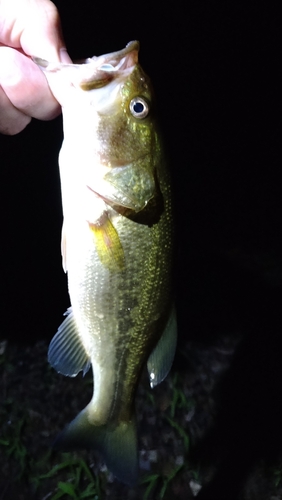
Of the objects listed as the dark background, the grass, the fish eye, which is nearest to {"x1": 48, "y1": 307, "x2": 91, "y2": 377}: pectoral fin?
the fish eye

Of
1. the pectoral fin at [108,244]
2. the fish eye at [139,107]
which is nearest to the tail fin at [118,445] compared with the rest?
the pectoral fin at [108,244]

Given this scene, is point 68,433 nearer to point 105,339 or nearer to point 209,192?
point 105,339

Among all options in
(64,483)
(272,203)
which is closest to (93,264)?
(64,483)

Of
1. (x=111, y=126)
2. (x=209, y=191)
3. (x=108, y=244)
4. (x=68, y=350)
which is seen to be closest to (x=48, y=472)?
(x=68, y=350)

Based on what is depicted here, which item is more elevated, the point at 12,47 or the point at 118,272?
the point at 12,47

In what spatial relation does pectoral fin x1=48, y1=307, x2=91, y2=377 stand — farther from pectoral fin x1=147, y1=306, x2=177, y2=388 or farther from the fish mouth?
the fish mouth

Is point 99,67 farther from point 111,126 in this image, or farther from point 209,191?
point 209,191

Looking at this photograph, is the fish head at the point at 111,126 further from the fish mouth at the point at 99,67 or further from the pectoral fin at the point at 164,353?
the pectoral fin at the point at 164,353
